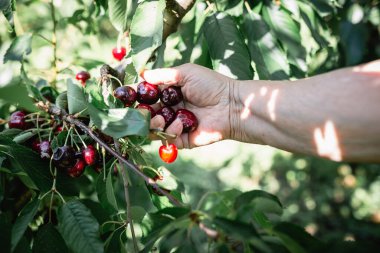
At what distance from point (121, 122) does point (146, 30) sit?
52 cm

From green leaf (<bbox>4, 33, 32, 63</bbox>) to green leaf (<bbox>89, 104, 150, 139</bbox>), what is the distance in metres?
0.94

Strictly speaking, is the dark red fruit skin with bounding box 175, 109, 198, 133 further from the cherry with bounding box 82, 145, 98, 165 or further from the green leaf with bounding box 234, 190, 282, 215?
the green leaf with bounding box 234, 190, 282, 215

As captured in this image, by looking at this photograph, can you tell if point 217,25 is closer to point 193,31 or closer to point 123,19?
point 193,31

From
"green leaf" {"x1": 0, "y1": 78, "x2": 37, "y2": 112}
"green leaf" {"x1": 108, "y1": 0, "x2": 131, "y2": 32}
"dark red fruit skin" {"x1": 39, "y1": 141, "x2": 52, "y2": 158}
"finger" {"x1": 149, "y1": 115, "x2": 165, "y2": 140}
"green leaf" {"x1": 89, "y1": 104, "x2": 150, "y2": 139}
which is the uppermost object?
"green leaf" {"x1": 0, "y1": 78, "x2": 37, "y2": 112}

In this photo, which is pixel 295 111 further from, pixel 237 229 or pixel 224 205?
pixel 237 229

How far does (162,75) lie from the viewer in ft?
6.40

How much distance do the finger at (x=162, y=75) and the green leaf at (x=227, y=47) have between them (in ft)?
0.68

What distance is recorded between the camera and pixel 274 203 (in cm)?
129

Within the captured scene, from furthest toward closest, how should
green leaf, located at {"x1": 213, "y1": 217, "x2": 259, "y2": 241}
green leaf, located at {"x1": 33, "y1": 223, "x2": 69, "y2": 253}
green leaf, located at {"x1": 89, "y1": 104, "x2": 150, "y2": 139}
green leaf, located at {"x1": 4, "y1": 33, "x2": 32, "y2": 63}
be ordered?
1. green leaf, located at {"x1": 4, "y1": 33, "x2": 32, "y2": 63}
2. green leaf, located at {"x1": 33, "y1": 223, "x2": 69, "y2": 253}
3. green leaf, located at {"x1": 89, "y1": 104, "x2": 150, "y2": 139}
4. green leaf, located at {"x1": 213, "y1": 217, "x2": 259, "y2": 241}

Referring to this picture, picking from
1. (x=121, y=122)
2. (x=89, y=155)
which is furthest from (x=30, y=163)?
(x=121, y=122)

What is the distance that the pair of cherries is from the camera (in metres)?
1.80

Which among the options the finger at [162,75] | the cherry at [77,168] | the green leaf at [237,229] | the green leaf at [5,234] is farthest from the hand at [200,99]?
the green leaf at [237,229]

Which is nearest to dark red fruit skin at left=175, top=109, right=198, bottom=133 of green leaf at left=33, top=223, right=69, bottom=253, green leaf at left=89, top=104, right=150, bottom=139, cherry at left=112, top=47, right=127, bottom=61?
cherry at left=112, top=47, right=127, bottom=61

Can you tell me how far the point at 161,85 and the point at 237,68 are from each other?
16.2 inches
